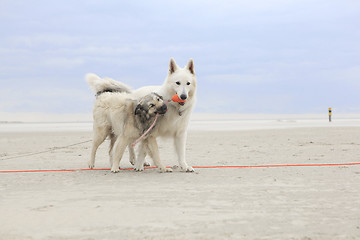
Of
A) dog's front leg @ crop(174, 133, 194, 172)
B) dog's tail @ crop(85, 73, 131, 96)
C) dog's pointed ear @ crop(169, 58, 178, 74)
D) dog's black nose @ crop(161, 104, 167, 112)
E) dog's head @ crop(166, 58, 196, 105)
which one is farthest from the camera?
dog's tail @ crop(85, 73, 131, 96)

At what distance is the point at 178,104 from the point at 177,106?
0.05 metres

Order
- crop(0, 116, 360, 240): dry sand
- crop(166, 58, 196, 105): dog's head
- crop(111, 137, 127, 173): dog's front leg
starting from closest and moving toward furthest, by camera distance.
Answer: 1. crop(0, 116, 360, 240): dry sand
2. crop(166, 58, 196, 105): dog's head
3. crop(111, 137, 127, 173): dog's front leg

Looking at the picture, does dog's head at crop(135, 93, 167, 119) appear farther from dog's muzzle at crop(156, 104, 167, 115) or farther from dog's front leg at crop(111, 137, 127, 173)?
dog's front leg at crop(111, 137, 127, 173)

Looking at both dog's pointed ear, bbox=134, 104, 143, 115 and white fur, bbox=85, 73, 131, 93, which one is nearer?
dog's pointed ear, bbox=134, 104, 143, 115

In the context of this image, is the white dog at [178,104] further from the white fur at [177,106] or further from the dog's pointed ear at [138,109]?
the dog's pointed ear at [138,109]

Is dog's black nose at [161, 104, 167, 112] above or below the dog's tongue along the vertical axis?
below

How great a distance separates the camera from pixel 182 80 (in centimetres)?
587

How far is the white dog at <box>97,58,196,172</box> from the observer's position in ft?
19.3

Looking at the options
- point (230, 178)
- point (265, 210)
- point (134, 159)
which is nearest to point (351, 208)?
point (265, 210)

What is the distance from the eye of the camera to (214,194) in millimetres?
4461

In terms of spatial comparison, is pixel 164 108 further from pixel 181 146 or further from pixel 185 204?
pixel 185 204

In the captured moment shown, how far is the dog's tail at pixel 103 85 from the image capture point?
693 cm

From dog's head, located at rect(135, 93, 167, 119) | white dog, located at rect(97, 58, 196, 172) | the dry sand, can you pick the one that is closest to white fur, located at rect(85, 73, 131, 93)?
white dog, located at rect(97, 58, 196, 172)

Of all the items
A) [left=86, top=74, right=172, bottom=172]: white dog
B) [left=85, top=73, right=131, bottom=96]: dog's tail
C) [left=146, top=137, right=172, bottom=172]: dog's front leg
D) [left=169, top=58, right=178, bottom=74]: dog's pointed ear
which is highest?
[left=169, top=58, right=178, bottom=74]: dog's pointed ear
